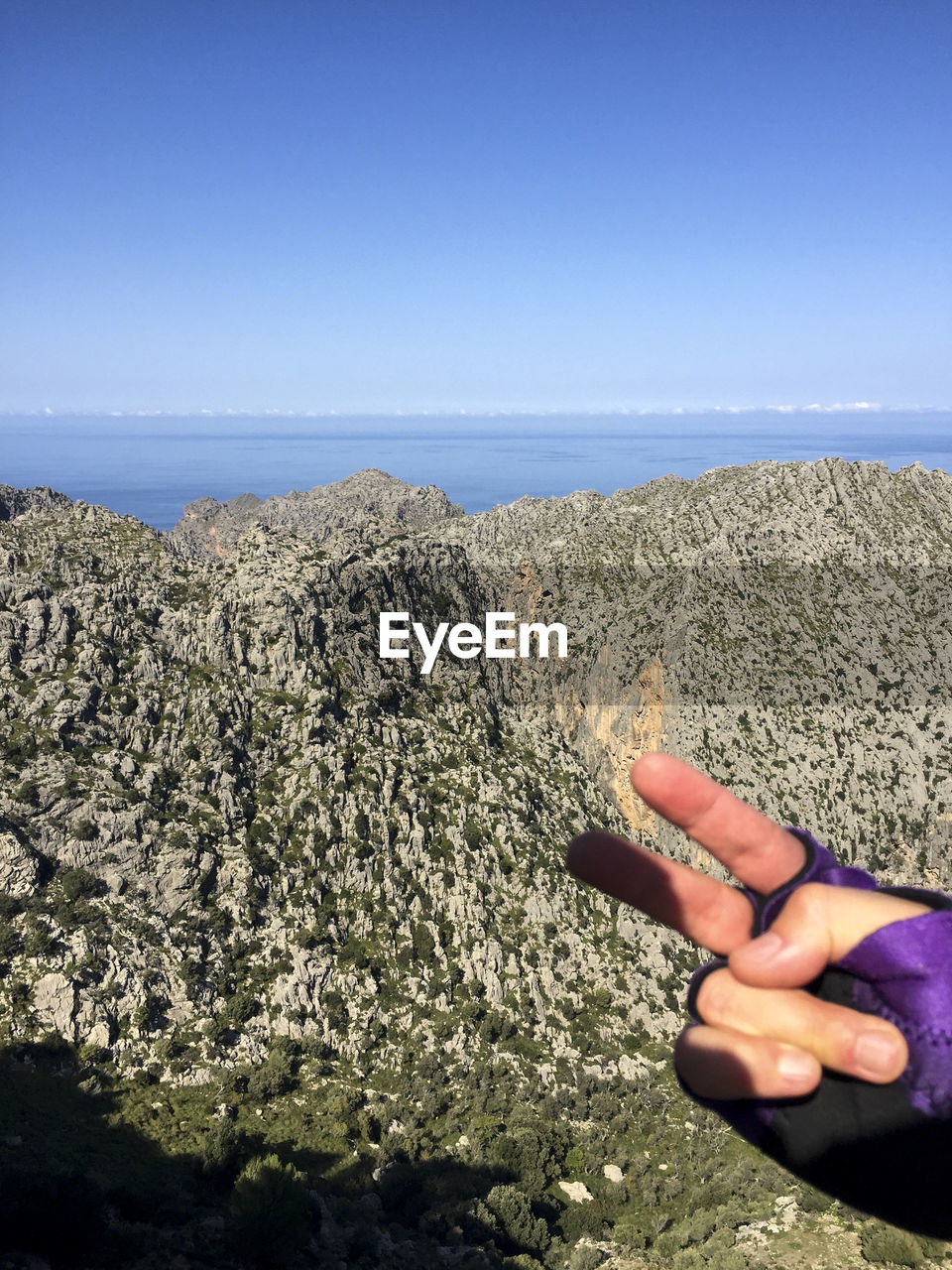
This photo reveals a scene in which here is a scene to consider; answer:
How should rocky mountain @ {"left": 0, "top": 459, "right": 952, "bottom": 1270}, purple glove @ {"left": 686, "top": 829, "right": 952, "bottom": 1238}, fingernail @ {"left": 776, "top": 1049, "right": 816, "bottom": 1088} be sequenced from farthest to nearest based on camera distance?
rocky mountain @ {"left": 0, "top": 459, "right": 952, "bottom": 1270} → purple glove @ {"left": 686, "top": 829, "right": 952, "bottom": 1238} → fingernail @ {"left": 776, "top": 1049, "right": 816, "bottom": 1088}

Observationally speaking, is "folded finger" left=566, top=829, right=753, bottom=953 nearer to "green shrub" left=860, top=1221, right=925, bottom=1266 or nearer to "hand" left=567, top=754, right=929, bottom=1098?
"hand" left=567, top=754, right=929, bottom=1098

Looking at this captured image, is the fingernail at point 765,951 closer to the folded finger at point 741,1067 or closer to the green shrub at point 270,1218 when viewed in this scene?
the folded finger at point 741,1067

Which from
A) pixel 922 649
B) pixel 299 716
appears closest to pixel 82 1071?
pixel 299 716

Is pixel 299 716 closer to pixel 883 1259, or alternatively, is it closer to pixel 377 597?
pixel 377 597

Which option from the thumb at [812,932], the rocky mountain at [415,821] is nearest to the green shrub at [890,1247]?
the rocky mountain at [415,821]

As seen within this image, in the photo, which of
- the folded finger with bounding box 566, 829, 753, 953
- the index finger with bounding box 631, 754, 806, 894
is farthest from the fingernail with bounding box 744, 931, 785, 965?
the folded finger with bounding box 566, 829, 753, 953
